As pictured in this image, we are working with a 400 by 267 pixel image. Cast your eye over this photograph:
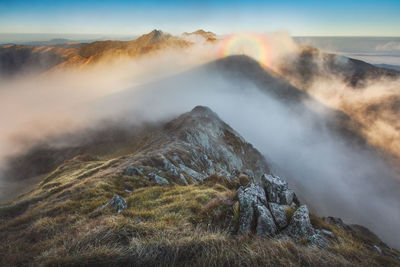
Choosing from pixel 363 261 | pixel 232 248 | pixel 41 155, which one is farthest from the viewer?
pixel 41 155

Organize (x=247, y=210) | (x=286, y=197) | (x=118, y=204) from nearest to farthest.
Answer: (x=247, y=210), (x=118, y=204), (x=286, y=197)

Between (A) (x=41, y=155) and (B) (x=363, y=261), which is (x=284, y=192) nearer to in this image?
(B) (x=363, y=261)

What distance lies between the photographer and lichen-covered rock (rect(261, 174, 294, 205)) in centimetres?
A: 1404

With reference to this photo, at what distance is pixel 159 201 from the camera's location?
10.9 metres

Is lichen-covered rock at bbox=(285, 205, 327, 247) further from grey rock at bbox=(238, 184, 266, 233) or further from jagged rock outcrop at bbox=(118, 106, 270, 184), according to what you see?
jagged rock outcrop at bbox=(118, 106, 270, 184)

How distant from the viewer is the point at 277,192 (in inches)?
577

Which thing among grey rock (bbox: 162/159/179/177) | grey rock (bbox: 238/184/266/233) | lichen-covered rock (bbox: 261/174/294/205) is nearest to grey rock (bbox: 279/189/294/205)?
lichen-covered rock (bbox: 261/174/294/205)

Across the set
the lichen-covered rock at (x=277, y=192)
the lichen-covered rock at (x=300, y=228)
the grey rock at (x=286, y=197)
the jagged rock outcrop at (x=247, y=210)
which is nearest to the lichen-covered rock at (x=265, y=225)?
the jagged rock outcrop at (x=247, y=210)

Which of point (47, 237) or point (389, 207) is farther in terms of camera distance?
point (389, 207)

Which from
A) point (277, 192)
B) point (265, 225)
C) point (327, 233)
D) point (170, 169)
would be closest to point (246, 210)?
point (265, 225)

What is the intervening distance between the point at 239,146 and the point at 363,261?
2647 inches

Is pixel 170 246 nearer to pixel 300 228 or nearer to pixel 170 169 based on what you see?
pixel 300 228

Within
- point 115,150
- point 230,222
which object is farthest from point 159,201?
point 115,150

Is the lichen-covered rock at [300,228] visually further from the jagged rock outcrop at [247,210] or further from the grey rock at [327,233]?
the jagged rock outcrop at [247,210]
